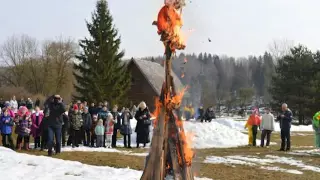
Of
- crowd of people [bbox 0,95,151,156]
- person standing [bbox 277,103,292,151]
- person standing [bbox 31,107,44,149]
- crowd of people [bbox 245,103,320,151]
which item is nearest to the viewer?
crowd of people [bbox 0,95,151,156]

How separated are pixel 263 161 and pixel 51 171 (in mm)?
7496

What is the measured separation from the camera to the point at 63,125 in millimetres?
15281

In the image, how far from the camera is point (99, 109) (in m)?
17.8

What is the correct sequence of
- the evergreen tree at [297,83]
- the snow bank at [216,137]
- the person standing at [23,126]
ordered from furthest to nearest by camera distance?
the evergreen tree at [297,83]
the snow bank at [216,137]
the person standing at [23,126]

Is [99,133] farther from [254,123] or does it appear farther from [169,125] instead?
[169,125]

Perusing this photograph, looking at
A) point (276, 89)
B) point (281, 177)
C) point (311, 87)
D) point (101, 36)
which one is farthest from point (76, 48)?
point (281, 177)

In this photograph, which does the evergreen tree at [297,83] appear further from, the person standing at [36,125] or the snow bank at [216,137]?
the person standing at [36,125]

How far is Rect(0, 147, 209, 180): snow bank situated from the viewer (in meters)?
9.07

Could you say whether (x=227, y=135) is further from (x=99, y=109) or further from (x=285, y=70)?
(x=285, y=70)

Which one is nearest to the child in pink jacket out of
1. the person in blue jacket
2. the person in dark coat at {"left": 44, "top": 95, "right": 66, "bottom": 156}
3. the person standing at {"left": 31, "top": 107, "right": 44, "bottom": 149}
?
the person standing at {"left": 31, "top": 107, "right": 44, "bottom": 149}

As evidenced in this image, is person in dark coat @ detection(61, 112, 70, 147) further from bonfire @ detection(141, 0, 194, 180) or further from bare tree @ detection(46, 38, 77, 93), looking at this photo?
bare tree @ detection(46, 38, 77, 93)

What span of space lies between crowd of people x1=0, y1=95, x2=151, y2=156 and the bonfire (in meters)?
6.47

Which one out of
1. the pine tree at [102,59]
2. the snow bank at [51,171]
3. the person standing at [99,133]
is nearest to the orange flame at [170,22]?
the snow bank at [51,171]

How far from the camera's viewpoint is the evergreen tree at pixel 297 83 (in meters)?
46.0
